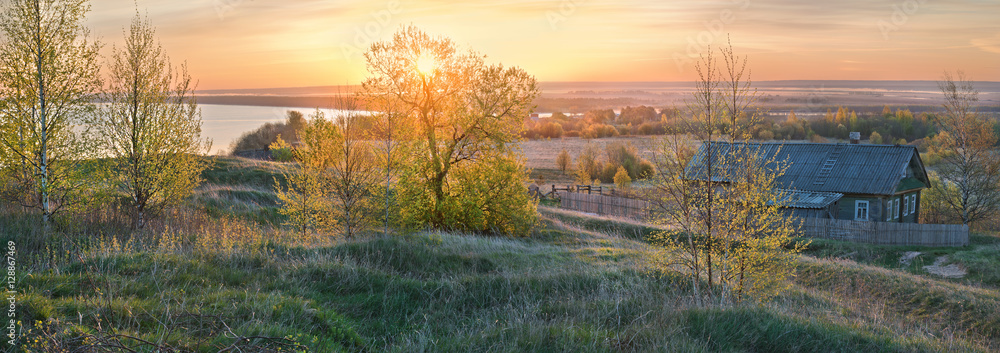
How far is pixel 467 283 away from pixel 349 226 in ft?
27.7

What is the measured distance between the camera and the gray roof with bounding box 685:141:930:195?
31406 mm

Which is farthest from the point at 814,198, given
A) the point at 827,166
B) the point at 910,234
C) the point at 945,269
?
the point at 945,269

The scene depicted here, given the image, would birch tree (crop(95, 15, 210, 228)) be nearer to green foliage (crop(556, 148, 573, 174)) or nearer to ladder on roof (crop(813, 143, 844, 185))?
ladder on roof (crop(813, 143, 844, 185))

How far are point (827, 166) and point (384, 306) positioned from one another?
33359mm

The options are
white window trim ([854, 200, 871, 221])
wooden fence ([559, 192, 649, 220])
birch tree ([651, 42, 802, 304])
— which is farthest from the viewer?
wooden fence ([559, 192, 649, 220])

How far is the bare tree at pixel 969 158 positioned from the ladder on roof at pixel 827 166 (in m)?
9.30

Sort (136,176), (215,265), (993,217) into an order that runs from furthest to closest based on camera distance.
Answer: (993,217) → (136,176) → (215,265)

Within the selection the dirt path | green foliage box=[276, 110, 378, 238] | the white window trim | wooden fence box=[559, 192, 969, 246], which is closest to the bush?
the white window trim

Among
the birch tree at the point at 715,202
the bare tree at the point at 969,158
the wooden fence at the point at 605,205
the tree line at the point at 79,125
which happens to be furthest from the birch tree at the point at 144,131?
the bare tree at the point at 969,158

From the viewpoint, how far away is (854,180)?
105ft

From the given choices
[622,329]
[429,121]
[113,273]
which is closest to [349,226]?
[429,121]

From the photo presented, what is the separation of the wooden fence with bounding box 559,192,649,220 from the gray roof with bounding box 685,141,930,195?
800 centimetres

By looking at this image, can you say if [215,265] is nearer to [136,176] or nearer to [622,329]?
[622,329]

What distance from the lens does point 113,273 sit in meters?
7.62
